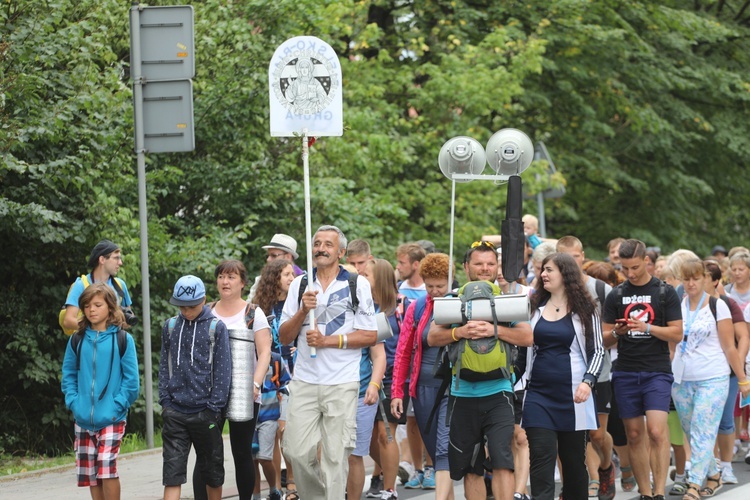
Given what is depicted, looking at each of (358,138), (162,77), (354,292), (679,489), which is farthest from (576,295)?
(358,138)

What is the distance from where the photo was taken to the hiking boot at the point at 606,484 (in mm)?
9781

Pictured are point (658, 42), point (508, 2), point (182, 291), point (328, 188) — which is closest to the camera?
point (182, 291)

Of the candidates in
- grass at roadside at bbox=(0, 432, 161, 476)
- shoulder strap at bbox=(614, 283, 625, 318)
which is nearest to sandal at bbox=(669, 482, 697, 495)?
shoulder strap at bbox=(614, 283, 625, 318)

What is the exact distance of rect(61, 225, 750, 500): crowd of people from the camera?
7977 millimetres

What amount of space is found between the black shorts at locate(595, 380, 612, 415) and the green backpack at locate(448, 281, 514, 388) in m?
2.00

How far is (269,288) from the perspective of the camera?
9711 mm

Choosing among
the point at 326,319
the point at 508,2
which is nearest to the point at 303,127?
the point at 326,319

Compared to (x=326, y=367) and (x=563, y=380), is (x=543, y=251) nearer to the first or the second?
(x=563, y=380)

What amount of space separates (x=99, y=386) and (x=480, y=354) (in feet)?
8.38

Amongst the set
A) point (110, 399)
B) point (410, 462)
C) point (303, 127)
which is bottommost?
point (410, 462)

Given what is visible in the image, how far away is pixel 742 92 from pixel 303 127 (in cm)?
1769

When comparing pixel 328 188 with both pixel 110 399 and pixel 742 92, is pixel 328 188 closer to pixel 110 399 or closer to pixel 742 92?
pixel 110 399

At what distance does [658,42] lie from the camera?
2466 centimetres

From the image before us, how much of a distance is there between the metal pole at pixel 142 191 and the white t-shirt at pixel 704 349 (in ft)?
16.5
